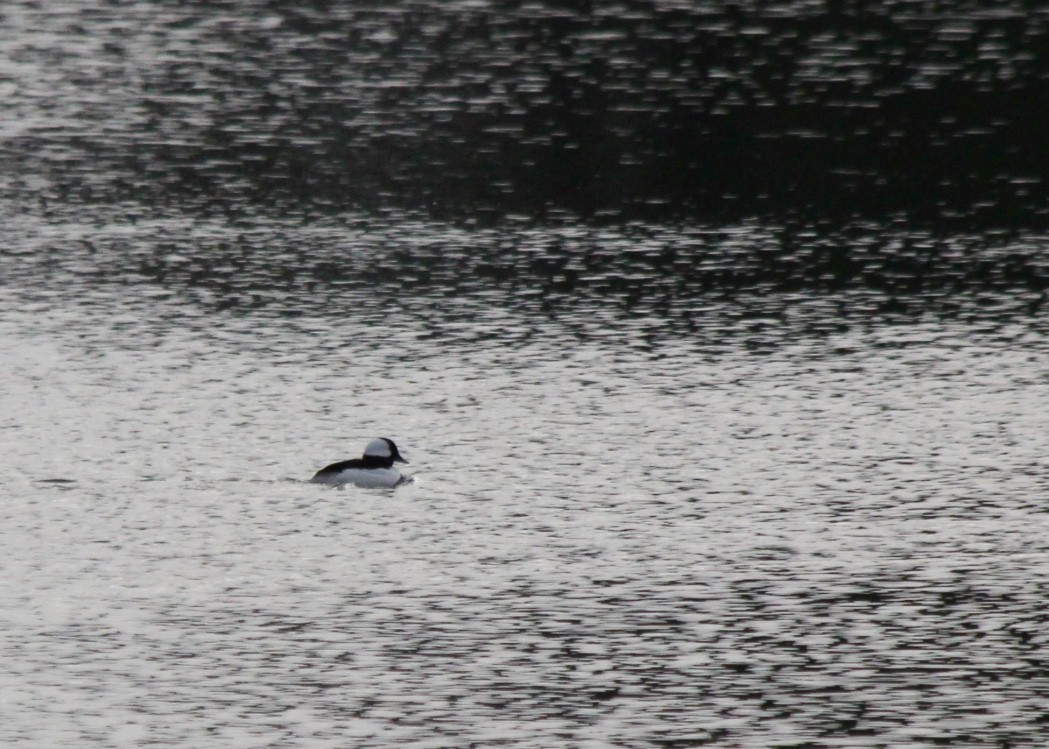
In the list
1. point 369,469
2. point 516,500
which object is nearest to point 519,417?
point 516,500

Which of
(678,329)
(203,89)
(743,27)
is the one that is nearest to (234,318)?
(678,329)

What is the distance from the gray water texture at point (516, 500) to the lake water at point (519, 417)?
9 cm

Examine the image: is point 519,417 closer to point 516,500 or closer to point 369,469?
point 516,500

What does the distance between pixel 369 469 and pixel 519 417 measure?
196 inches

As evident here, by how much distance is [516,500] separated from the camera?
34344 millimetres

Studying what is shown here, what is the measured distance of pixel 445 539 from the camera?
32531 millimetres

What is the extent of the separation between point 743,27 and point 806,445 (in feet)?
165

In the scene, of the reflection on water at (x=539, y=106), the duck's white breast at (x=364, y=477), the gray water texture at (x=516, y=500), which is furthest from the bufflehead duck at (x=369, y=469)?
the reflection on water at (x=539, y=106)

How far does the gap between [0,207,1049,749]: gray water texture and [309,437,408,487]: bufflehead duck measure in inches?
12.2

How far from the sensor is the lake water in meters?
27.0

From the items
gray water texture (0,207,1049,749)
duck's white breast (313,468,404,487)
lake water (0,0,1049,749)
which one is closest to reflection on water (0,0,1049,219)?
lake water (0,0,1049,749)

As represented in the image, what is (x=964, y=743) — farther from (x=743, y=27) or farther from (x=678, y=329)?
(x=743, y=27)

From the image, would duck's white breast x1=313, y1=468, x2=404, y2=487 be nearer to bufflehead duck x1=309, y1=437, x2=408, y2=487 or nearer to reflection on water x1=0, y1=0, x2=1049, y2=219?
bufflehead duck x1=309, y1=437, x2=408, y2=487

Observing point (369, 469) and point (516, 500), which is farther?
point (369, 469)
